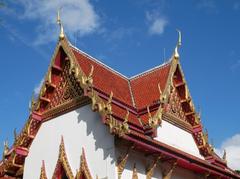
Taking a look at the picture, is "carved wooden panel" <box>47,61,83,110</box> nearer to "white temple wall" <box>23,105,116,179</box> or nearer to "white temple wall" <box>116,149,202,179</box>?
"white temple wall" <box>23,105,116,179</box>

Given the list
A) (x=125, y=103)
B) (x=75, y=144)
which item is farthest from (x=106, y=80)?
(x=75, y=144)

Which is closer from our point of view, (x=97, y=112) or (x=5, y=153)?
(x=97, y=112)

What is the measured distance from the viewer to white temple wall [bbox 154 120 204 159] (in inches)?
505

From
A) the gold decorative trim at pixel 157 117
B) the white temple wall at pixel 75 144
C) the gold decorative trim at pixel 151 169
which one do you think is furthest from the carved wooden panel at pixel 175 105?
the white temple wall at pixel 75 144

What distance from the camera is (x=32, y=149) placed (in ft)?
43.0

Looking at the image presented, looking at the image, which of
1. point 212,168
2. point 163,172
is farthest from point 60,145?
point 212,168

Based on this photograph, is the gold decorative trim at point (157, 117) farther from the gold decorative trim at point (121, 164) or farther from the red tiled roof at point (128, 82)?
the gold decorative trim at point (121, 164)

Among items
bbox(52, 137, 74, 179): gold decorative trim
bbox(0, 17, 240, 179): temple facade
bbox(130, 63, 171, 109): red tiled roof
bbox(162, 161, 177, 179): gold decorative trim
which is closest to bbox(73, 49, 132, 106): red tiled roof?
bbox(0, 17, 240, 179): temple facade

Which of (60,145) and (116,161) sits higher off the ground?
(60,145)

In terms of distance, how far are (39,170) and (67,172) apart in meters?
1.25

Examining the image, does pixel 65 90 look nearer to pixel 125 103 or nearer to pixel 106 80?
pixel 106 80

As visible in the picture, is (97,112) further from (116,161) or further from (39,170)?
(39,170)

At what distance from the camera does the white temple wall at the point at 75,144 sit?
11180mm

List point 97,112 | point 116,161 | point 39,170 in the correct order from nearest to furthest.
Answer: point 116,161
point 97,112
point 39,170
